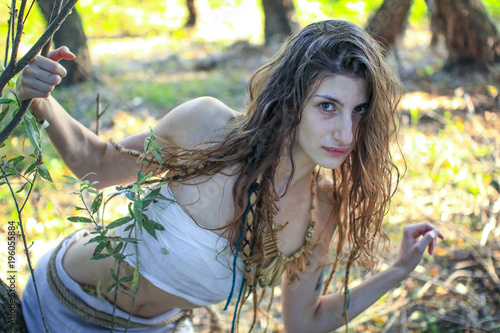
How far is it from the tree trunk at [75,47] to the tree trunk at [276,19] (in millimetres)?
2907

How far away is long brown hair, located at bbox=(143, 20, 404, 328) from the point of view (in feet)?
4.51

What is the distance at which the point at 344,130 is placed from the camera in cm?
136

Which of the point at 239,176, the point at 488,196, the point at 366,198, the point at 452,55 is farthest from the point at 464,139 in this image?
the point at 452,55

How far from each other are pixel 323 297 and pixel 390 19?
4.23 metres

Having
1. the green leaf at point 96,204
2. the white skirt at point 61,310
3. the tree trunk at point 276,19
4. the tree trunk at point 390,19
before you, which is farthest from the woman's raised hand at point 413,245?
the tree trunk at point 276,19

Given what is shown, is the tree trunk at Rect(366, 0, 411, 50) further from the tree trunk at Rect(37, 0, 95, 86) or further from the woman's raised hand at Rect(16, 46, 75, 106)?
the woman's raised hand at Rect(16, 46, 75, 106)

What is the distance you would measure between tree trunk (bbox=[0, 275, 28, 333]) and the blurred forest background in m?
0.28

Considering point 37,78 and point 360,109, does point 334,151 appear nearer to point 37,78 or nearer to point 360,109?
point 360,109

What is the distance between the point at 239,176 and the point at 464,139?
83.3 inches

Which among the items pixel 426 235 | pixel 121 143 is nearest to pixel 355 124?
pixel 426 235

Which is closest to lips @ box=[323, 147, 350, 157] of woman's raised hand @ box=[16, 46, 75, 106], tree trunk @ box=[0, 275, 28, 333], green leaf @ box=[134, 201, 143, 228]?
green leaf @ box=[134, 201, 143, 228]

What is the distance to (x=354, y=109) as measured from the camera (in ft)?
4.74

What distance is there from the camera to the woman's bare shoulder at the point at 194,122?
155 centimetres

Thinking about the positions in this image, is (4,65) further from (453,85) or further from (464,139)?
(453,85)
